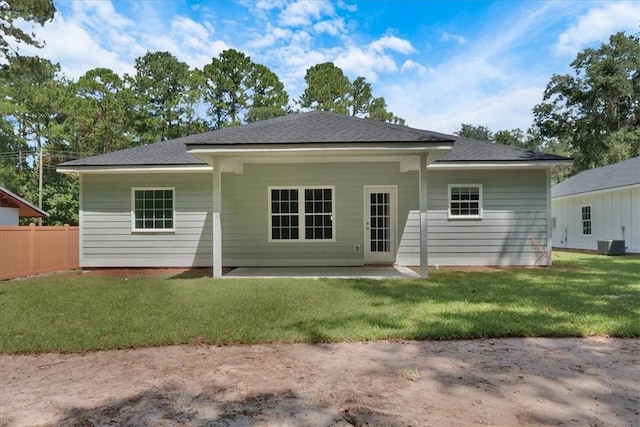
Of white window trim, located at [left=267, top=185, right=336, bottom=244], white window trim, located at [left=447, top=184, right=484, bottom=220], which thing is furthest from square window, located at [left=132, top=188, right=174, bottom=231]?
white window trim, located at [left=447, top=184, right=484, bottom=220]

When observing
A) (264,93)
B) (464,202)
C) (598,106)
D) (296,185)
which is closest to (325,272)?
(296,185)

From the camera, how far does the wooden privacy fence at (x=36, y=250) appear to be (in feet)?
31.1

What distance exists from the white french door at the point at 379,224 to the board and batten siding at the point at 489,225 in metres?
0.35

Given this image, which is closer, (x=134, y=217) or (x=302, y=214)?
(x=302, y=214)

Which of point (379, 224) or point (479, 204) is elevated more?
point (479, 204)

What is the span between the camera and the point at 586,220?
1722cm

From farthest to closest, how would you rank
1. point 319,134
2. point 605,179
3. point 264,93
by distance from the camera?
point 264,93 < point 605,179 < point 319,134

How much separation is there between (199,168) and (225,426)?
27.2 ft

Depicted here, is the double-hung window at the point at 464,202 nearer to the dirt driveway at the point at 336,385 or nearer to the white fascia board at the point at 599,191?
the dirt driveway at the point at 336,385

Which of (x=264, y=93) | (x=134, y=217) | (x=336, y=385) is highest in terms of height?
(x=264, y=93)

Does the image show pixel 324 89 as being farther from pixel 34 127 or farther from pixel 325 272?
pixel 34 127

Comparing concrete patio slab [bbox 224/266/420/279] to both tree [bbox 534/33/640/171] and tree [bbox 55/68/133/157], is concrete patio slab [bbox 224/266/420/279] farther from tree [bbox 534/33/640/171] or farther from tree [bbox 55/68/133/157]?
tree [bbox 534/33/640/171]

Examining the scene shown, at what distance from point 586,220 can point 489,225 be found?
33.5 ft

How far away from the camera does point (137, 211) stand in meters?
10.4
